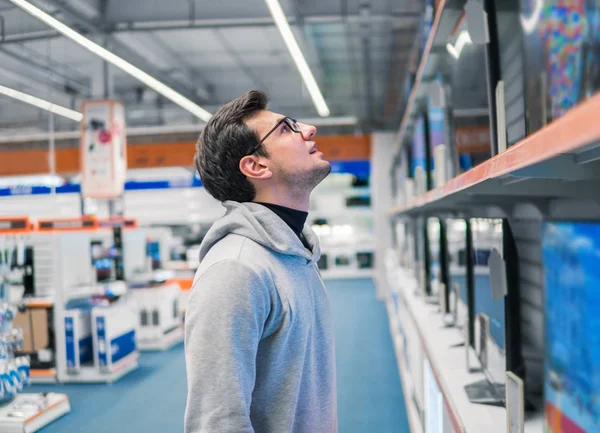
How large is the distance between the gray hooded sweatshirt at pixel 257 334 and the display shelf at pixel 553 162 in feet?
1.77

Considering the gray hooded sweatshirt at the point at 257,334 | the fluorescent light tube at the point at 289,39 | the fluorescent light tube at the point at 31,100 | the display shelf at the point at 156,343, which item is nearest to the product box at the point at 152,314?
the display shelf at the point at 156,343

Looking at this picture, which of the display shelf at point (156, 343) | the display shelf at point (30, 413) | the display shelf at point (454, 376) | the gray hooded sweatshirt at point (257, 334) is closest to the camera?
the gray hooded sweatshirt at point (257, 334)

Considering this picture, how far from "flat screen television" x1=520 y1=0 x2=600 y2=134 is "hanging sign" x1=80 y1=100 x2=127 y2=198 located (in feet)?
22.4

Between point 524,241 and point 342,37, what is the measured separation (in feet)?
23.9

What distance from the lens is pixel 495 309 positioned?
6.64 ft

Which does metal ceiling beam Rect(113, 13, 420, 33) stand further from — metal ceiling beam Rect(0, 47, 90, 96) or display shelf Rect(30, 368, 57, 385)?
display shelf Rect(30, 368, 57, 385)

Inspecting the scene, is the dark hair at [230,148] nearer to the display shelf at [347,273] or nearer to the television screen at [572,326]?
the television screen at [572,326]

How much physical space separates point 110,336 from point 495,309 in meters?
5.21

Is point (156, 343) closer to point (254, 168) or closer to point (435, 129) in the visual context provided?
point (435, 129)

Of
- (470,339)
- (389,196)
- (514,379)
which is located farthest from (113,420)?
(389,196)

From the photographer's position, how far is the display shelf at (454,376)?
1.75 m

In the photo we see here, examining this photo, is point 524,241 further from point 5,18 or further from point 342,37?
point 342,37

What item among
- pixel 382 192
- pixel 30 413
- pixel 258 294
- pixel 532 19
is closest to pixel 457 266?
pixel 532 19

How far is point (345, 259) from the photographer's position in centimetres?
1650
